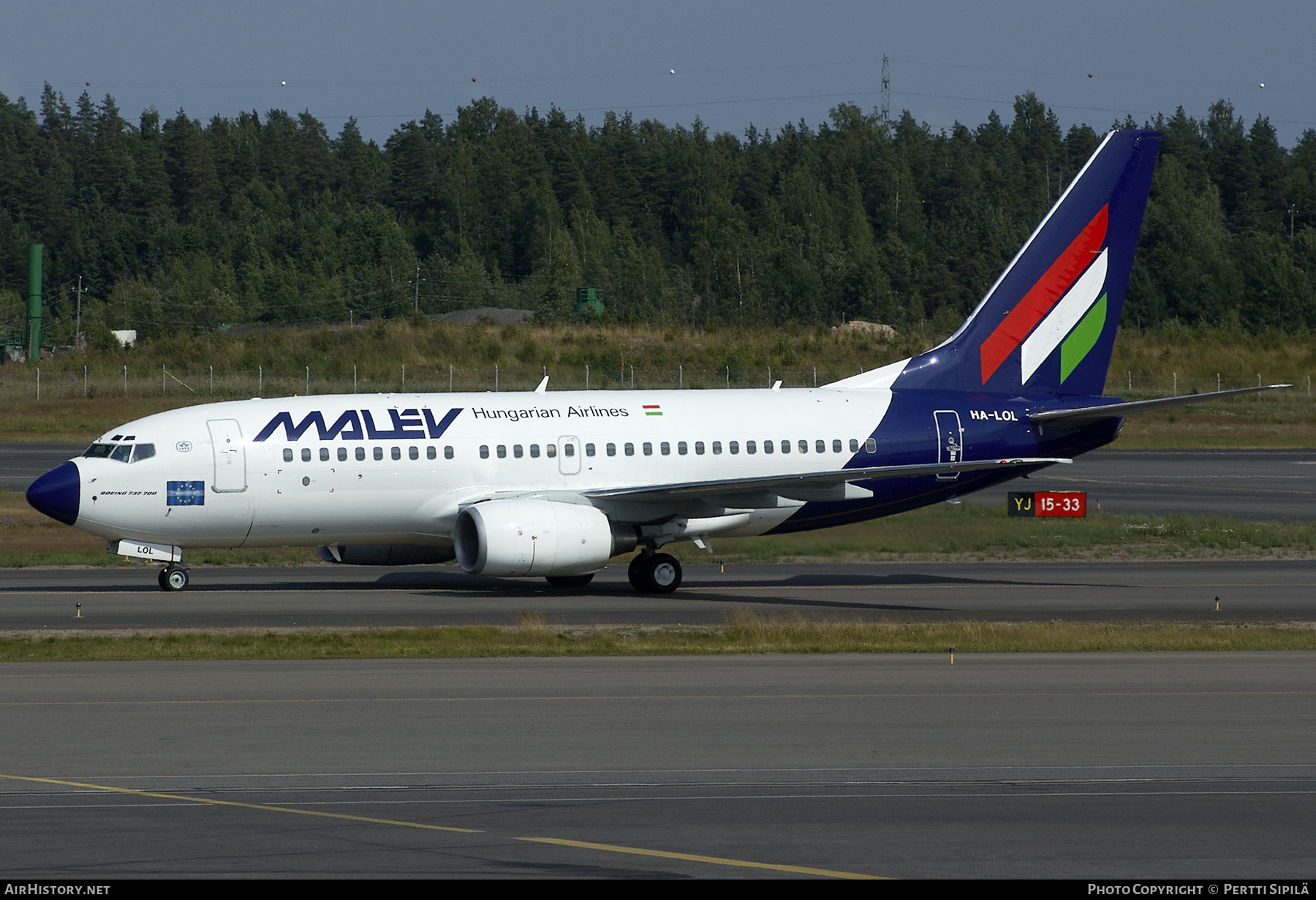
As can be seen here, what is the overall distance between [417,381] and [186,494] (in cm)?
5517

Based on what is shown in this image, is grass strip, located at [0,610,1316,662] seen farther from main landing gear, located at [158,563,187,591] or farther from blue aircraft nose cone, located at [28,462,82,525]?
main landing gear, located at [158,563,187,591]

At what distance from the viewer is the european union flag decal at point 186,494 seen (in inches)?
1165

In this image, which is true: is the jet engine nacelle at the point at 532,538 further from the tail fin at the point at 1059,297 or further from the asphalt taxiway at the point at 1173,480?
the asphalt taxiway at the point at 1173,480

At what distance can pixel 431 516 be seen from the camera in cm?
3050

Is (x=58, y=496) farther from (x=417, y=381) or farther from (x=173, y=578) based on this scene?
(x=417, y=381)

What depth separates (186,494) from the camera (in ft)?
97.2

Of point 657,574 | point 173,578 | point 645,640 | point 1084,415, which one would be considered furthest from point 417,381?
point 645,640

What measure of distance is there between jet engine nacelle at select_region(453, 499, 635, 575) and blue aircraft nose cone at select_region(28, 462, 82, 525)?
293 inches

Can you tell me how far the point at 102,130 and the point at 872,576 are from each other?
17922 cm

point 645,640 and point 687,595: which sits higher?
point 687,595

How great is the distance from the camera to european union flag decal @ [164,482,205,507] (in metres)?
29.6

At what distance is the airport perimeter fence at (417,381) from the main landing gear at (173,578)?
1840 inches

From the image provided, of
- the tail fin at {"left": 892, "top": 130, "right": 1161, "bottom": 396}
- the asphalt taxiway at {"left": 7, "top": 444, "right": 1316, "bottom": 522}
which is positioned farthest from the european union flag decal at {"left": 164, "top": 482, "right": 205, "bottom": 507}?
the asphalt taxiway at {"left": 7, "top": 444, "right": 1316, "bottom": 522}

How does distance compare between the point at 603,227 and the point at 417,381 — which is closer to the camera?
the point at 417,381
